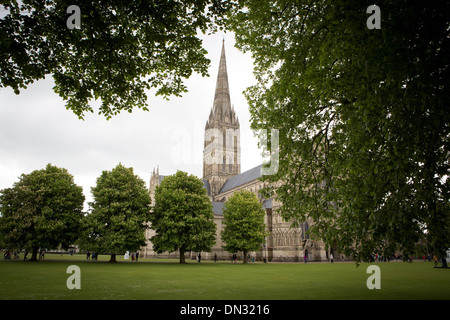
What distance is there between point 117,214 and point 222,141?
59488 mm

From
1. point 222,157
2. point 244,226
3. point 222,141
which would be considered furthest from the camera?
point 222,157

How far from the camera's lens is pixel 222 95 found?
97.8m

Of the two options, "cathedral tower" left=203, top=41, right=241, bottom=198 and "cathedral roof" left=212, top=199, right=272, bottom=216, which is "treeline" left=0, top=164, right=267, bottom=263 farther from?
"cathedral tower" left=203, top=41, right=241, bottom=198

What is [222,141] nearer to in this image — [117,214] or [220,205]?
[220,205]

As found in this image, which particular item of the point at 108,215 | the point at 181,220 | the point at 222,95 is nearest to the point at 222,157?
the point at 222,95

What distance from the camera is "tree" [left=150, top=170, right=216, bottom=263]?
39.0m

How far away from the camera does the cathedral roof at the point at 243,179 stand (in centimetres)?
7625

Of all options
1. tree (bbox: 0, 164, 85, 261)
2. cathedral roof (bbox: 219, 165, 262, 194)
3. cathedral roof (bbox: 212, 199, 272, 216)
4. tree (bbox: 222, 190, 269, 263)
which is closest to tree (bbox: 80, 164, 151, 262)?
tree (bbox: 0, 164, 85, 261)

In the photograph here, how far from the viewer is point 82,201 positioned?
133 ft

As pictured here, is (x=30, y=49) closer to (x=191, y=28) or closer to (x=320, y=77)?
(x=191, y=28)

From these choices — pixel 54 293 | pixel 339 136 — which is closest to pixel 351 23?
pixel 339 136

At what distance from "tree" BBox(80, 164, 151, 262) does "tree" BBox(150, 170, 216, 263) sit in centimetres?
222

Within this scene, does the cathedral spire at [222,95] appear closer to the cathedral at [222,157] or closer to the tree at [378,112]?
the cathedral at [222,157]
